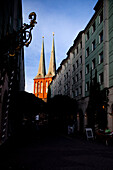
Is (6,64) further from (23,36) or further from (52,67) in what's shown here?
(52,67)

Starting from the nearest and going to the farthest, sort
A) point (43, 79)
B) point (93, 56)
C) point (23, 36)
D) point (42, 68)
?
point (23, 36) → point (93, 56) → point (43, 79) → point (42, 68)

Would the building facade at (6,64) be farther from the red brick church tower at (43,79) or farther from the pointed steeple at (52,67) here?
the pointed steeple at (52,67)

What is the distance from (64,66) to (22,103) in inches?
1146

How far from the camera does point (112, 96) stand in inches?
770

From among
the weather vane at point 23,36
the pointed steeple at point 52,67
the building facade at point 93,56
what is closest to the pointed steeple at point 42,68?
the pointed steeple at point 52,67

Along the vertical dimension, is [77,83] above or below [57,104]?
above

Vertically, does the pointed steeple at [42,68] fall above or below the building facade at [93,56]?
above

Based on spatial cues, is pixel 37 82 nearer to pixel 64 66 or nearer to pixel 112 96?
pixel 64 66

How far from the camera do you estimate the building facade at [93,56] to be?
68.9 feet

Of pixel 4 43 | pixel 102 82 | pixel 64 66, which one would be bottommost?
pixel 4 43

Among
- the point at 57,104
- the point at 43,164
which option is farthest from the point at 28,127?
the point at 43,164

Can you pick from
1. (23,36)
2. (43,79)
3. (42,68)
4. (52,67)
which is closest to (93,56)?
(23,36)

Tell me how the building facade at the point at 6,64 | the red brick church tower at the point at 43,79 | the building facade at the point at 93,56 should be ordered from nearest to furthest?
1. the building facade at the point at 6,64
2. the building facade at the point at 93,56
3. the red brick church tower at the point at 43,79

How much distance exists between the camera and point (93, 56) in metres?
26.0
